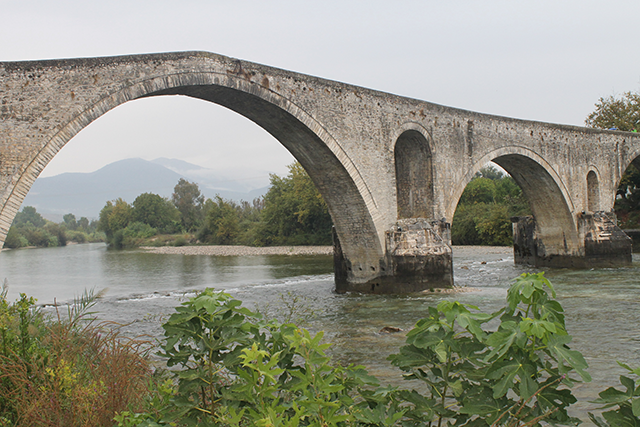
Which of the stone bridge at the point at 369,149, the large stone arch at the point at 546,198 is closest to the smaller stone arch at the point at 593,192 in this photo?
the stone bridge at the point at 369,149

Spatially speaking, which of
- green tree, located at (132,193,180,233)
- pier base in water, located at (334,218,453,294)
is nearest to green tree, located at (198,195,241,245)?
green tree, located at (132,193,180,233)

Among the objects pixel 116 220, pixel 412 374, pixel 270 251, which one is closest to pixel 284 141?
pixel 412 374

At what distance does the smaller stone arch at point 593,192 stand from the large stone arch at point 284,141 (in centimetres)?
1101

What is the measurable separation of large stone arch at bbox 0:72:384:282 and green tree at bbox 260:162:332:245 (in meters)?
23.8

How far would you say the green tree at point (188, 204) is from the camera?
6750cm

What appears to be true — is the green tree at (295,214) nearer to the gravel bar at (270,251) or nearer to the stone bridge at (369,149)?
the gravel bar at (270,251)

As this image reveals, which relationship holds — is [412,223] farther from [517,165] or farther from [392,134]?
[517,165]

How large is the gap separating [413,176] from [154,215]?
56.9 meters

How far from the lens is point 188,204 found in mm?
82250

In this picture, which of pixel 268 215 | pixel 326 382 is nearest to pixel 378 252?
pixel 326 382

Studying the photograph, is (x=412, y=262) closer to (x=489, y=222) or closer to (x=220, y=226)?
(x=489, y=222)

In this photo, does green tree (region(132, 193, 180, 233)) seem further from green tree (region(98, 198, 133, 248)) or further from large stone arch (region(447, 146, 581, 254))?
large stone arch (region(447, 146, 581, 254))

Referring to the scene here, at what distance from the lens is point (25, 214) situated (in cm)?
12188

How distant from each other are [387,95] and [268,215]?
2964 cm
